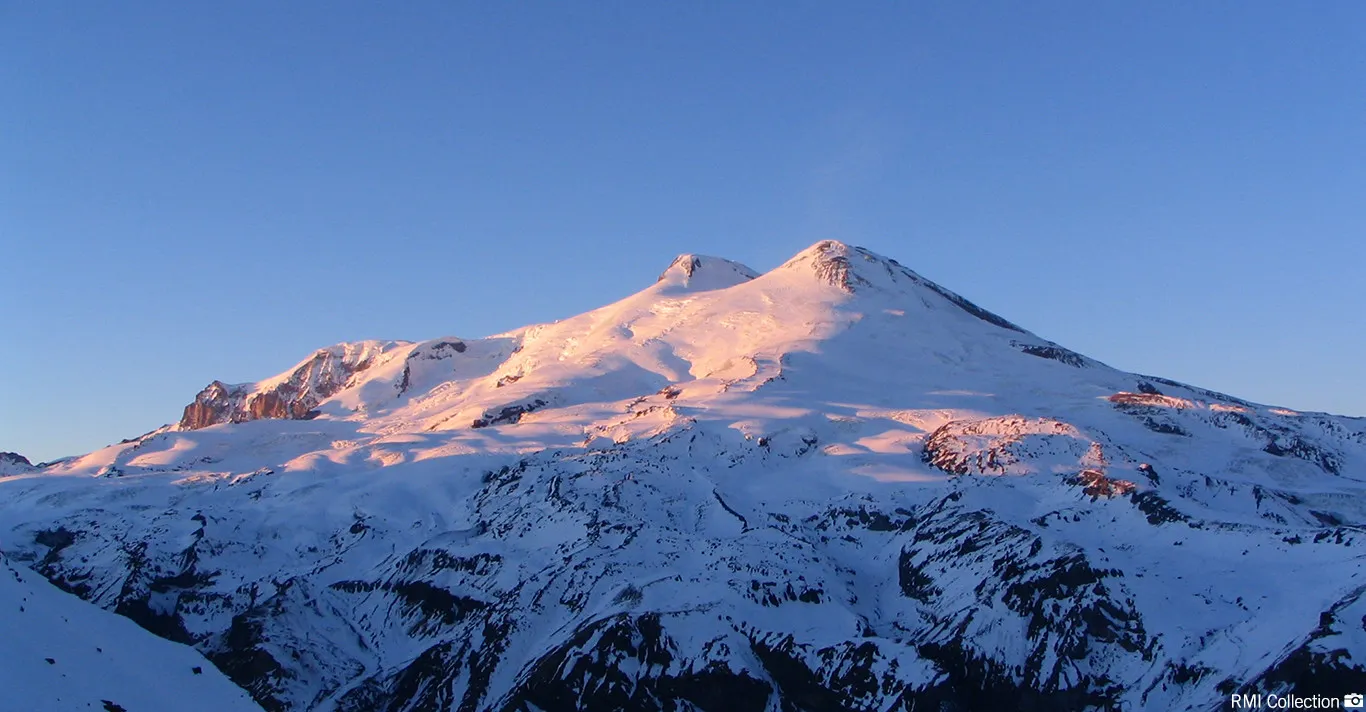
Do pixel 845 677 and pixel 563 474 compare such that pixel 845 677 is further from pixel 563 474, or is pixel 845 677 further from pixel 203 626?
pixel 203 626

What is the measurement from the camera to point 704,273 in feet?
557

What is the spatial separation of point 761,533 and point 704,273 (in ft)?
315

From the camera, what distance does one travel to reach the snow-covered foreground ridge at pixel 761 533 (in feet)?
194

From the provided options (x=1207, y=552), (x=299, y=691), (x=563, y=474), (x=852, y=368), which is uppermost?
(x=852, y=368)

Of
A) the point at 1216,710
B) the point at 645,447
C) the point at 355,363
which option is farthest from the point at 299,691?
the point at 355,363

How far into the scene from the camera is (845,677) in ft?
195

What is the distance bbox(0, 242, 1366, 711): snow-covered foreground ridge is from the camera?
194 ft

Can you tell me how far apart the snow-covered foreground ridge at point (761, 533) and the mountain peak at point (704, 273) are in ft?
88.5

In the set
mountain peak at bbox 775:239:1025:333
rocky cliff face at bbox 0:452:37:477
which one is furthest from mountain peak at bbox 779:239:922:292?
rocky cliff face at bbox 0:452:37:477

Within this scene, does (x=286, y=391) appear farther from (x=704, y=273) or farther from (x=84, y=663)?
(x=84, y=663)

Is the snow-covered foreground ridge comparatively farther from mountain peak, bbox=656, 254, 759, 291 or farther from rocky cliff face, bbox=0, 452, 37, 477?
mountain peak, bbox=656, 254, 759, 291

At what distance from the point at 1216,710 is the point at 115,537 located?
245 ft

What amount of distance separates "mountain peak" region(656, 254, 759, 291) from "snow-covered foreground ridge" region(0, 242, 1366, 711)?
2697 centimetres

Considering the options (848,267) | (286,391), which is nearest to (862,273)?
(848,267)
